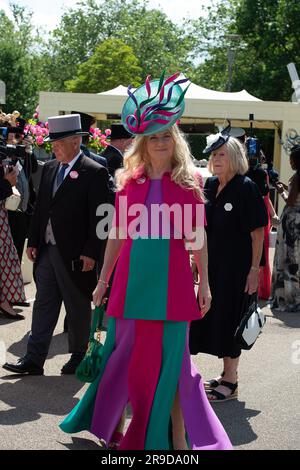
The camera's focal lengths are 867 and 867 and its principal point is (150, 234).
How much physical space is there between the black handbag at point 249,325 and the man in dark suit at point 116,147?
3.08 metres

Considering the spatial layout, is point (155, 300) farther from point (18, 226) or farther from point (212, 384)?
point (18, 226)

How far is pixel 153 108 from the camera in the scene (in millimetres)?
4582

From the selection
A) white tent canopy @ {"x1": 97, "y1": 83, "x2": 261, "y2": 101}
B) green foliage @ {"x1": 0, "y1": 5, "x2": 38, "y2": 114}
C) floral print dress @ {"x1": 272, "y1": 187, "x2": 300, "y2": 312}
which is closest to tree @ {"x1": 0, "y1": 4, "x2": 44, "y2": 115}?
green foliage @ {"x1": 0, "y1": 5, "x2": 38, "y2": 114}

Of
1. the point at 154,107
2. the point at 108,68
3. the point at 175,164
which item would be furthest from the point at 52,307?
the point at 108,68

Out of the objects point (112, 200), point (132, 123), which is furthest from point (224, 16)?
point (132, 123)

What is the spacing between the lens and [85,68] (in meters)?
51.2

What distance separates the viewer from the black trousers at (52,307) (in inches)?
259

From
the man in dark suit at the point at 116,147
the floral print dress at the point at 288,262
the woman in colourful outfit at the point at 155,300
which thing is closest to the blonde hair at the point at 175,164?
the woman in colourful outfit at the point at 155,300

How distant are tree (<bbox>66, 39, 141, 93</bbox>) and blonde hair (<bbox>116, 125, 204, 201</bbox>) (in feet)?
150

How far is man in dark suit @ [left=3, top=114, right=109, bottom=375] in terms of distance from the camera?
653 cm

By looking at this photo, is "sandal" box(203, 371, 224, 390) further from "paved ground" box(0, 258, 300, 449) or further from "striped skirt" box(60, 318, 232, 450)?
"striped skirt" box(60, 318, 232, 450)

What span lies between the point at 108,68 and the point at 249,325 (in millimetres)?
45897

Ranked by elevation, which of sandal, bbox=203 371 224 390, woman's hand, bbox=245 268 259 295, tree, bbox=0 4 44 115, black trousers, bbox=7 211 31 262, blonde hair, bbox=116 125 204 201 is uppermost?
tree, bbox=0 4 44 115
